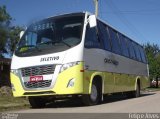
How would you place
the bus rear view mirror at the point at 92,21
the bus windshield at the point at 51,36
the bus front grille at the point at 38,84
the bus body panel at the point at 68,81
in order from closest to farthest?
the bus body panel at the point at 68,81 → the bus front grille at the point at 38,84 → the bus windshield at the point at 51,36 → the bus rear view mirror at the point at 92,21

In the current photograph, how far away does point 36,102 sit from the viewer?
1488 cm

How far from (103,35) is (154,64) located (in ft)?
173

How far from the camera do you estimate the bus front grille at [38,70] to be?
13.1 metres

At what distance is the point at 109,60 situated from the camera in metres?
16.3

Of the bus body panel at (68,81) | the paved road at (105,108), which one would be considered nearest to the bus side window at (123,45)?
the paved road at (105,108)

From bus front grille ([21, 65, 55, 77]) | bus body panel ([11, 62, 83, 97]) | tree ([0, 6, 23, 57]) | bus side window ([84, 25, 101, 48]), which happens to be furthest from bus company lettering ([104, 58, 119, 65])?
tree ([0, 6, 23, 57])

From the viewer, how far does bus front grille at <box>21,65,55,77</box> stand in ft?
43.1

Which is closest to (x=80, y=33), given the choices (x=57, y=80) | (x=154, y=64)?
(x=57, y=80)

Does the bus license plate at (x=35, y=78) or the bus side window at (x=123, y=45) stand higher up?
the bus side window at (x=123, y=45)

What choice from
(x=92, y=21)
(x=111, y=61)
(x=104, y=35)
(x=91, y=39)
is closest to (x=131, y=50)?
(x=111, y=61)

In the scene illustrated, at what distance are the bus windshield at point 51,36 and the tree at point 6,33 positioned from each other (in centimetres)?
2405

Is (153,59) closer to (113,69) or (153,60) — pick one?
(153,60)

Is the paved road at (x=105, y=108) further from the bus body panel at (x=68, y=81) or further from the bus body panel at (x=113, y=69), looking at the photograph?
the bus body panel at (x=113, y=69)

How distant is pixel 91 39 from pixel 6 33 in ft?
87.2
